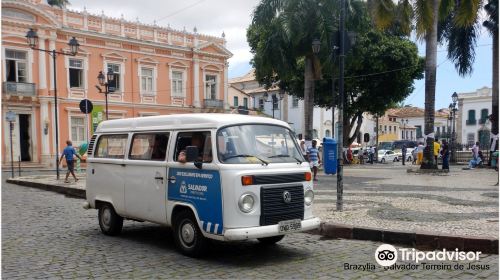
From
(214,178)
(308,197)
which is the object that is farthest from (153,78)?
(214,178)

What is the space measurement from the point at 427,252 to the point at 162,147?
4.44 meters

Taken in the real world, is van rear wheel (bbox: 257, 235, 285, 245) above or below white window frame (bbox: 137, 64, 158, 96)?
below

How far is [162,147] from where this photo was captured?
7.31m

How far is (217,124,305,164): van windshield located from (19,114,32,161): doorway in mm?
26731

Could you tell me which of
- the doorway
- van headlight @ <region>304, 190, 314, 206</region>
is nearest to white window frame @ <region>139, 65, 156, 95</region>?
the doorway

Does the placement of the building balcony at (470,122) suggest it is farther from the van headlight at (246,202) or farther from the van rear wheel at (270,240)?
the van headlight at (246,202)

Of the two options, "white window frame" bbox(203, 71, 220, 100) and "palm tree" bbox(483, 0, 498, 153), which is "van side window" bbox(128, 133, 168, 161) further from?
"white window frame" bbox(203, 71, 220, 100)

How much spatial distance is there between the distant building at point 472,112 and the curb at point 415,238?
59.3 metres

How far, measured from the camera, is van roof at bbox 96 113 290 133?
6638mm

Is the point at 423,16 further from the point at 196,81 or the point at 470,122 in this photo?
the point at 470,122

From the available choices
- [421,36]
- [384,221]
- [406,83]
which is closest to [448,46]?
[406,83]

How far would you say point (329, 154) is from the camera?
18297mm

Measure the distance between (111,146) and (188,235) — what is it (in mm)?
2789

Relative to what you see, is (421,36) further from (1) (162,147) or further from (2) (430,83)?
(1) (162,147)
